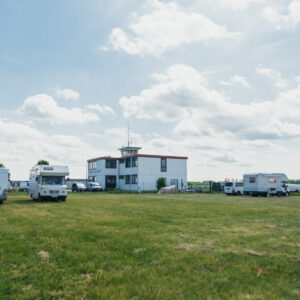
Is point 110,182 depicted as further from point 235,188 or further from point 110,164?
point 235,188

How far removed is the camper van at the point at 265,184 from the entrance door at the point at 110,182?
92.0ft

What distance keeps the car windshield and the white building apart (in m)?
24.2

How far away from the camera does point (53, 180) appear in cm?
2498

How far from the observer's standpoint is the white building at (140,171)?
51.4 metres

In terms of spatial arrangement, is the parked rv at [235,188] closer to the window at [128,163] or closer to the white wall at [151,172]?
the white wall at [151,172]

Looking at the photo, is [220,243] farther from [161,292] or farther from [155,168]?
[155,168]

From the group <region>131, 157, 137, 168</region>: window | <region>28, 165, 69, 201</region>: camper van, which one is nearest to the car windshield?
<region>28, 165, 69, 201</region>: camper van

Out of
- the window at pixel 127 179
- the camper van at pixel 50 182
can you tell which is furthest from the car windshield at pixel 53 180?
the window at pixel 127 179

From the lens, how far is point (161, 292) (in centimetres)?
489

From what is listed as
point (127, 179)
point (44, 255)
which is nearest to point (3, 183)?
point (44, 255)

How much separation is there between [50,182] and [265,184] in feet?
85.3

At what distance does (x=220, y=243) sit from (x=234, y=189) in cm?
3323

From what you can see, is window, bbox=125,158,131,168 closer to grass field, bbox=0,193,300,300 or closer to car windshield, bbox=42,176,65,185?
car windshield, bbox=42,176,65,185

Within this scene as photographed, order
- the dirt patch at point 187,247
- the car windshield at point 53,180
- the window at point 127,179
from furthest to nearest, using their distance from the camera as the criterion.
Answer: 1. the window at point 127,179
2. the car windshield at point 53,180
3. the dirt patch at point 187,247
